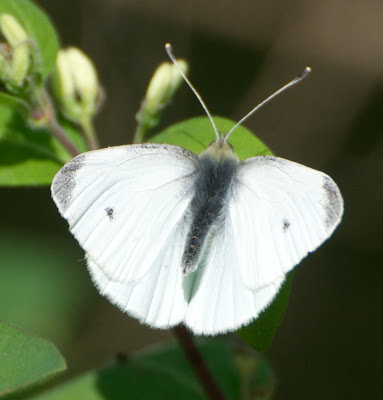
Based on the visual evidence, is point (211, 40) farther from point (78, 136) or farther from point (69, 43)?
point (78, 136)

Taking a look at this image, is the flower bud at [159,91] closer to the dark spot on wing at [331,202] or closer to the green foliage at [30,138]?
the green foliage at [30,138]

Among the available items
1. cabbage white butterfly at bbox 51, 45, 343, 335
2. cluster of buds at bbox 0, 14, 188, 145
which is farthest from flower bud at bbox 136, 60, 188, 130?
cabbage white butterfly at bbox 51, 45, 343, 335

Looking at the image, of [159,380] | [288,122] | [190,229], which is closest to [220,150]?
[190,229]

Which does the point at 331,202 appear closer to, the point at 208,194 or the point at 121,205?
the point at 208,194

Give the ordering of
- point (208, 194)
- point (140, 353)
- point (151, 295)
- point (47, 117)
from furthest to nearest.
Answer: point (140, 353), point (47, 117), point (208, 194), point (151, 295)

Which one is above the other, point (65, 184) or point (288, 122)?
point (65, 184)

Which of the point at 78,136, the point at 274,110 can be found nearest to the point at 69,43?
the point at 274,110
